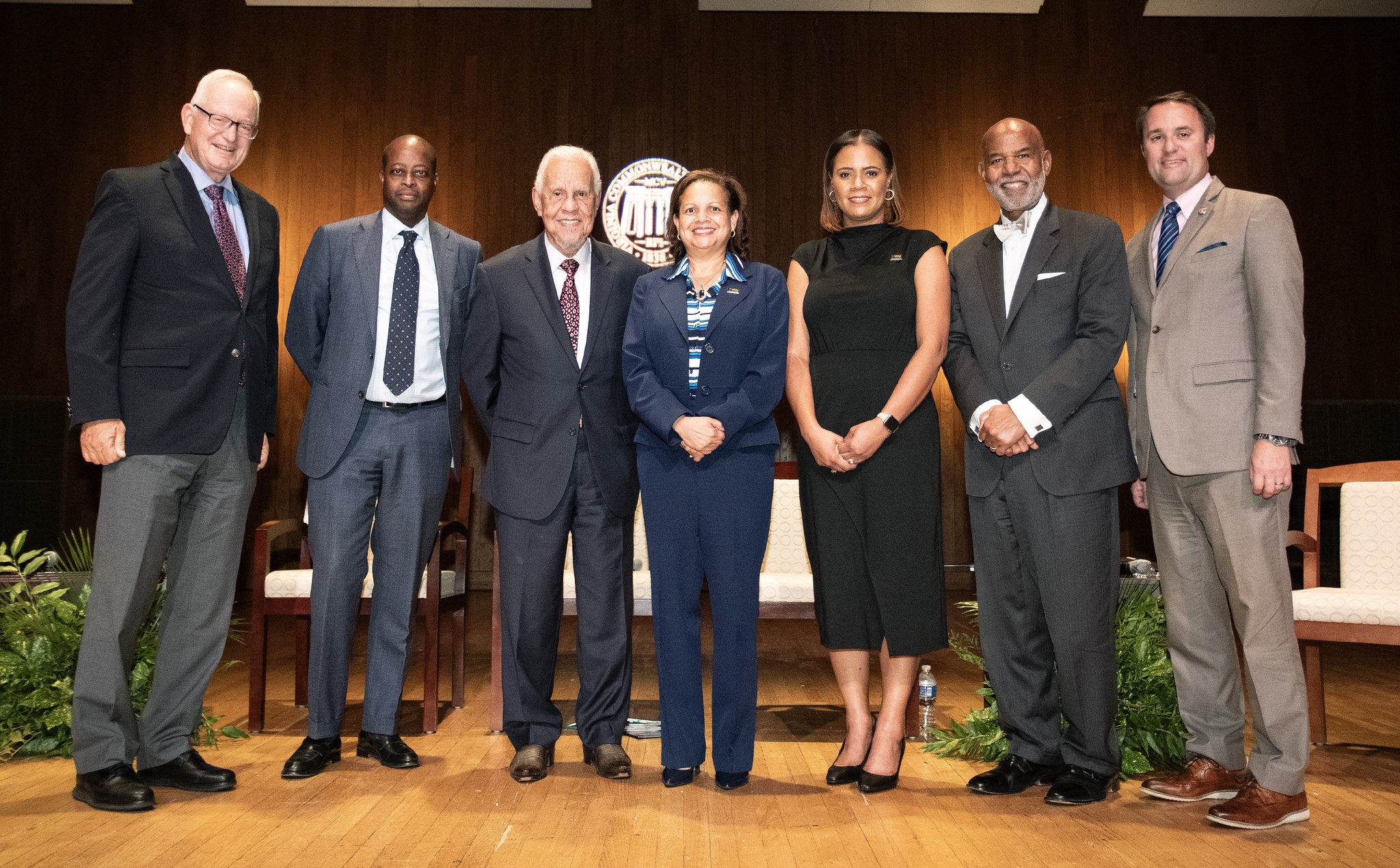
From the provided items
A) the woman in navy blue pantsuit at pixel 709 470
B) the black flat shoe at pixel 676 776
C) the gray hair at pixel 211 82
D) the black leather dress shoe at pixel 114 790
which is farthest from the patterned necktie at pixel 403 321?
the black flat shoe at pixel 676 776

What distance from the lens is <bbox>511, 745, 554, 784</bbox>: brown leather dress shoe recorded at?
274cm

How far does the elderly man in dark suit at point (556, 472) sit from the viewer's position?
2809 millimetres

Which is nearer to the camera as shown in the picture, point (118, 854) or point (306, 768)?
point (118, 854)

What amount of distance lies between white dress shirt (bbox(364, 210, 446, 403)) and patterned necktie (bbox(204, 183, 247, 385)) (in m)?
0.35

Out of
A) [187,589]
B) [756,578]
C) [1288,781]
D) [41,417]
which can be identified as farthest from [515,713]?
[41,417]

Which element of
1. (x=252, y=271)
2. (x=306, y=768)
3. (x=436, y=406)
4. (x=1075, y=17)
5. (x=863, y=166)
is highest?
(x=1075, y=17)

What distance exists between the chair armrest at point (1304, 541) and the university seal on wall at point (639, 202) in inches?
198

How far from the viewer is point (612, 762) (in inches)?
108

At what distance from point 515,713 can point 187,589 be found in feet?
3.21

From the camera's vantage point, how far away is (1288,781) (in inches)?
94.0

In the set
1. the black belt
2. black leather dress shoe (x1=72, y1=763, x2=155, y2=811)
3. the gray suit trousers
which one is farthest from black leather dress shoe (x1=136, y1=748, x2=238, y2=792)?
the gray suit trousers

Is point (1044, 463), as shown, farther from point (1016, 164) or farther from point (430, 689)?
point (430, 689)

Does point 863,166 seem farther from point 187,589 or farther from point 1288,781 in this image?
point 187,589

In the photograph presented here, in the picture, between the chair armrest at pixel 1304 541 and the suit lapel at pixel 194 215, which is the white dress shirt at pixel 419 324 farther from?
the chair armrest at pixel 1304 541
